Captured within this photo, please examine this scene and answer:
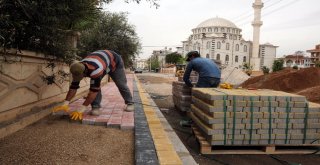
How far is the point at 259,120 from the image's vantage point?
14.4ft

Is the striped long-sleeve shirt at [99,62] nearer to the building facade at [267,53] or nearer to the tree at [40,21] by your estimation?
the tree at [40,21]

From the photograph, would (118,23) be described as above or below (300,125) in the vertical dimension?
above

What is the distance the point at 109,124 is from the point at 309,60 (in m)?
122

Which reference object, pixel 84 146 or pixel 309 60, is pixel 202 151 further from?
pixel 309 60

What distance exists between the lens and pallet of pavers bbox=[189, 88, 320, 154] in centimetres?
429

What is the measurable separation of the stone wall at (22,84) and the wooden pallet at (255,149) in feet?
10.7

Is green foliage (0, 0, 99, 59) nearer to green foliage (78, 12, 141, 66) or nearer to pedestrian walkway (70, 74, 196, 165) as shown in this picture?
pedestrian walkway (70, 74, 196, 165)

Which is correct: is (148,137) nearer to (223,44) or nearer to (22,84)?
(22,84)

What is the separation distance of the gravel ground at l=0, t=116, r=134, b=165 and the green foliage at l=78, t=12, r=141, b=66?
46.6 ft

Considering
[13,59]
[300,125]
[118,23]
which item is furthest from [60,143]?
[118,23]

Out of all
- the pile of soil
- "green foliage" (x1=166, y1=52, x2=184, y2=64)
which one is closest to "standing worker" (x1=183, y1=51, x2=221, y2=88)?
the pile of soil

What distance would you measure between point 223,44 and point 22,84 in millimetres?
113775

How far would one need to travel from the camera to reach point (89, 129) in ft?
16.2

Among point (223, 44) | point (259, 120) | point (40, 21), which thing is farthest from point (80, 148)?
point (223, 44)
